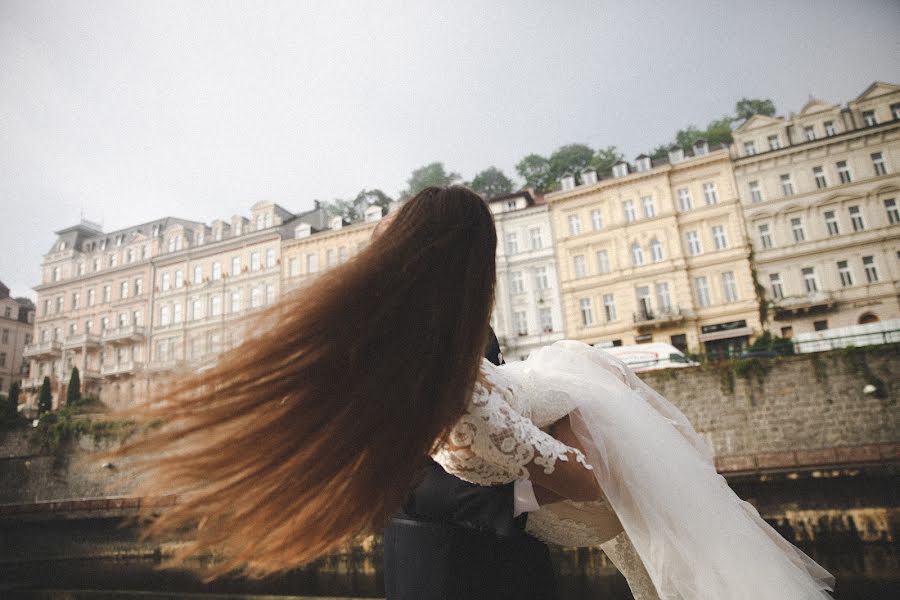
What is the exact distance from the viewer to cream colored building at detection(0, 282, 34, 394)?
42850mm

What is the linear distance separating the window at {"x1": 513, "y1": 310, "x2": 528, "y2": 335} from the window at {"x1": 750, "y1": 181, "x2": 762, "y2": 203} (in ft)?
46.8

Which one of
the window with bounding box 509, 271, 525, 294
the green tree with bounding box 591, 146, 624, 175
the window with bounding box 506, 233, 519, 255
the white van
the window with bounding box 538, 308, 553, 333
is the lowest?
the white van

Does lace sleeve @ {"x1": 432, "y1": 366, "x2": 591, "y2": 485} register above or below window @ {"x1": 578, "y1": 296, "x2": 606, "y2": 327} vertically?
below

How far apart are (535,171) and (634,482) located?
42.7 m

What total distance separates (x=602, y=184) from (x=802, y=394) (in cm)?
1820

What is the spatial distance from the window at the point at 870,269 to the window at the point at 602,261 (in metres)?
12.6

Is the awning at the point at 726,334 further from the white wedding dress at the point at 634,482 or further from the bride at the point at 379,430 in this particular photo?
the bride at the point at 379,430

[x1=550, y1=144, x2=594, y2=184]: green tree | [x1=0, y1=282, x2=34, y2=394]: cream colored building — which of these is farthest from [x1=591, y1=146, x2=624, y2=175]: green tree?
[x1=0, y1=282, x2=34, y2=394]: cream colored building

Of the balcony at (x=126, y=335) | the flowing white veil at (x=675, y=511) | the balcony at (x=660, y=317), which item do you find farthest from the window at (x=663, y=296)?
the balcony at (x=126, y=335)

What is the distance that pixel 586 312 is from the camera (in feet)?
92.3

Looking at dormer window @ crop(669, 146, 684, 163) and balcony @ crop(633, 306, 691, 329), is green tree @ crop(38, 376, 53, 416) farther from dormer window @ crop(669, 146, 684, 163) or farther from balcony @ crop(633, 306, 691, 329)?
dormer window @ crop(669, 146, 684, 163)

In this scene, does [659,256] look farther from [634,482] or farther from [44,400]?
[44,400]

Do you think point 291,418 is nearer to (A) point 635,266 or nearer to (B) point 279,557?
(B) point 279,557

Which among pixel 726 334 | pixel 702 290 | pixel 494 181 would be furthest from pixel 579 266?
pixel 494 181
